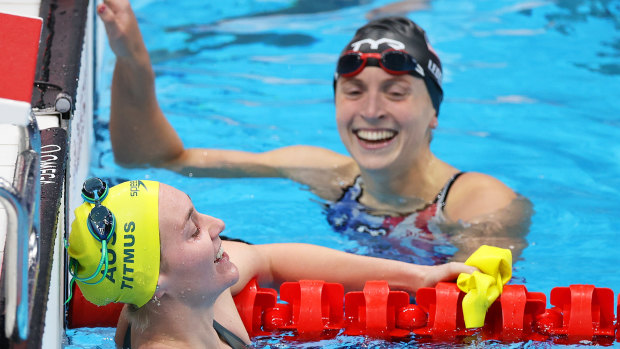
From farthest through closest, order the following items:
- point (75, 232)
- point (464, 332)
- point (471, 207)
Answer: point (471, 207), point (464, 332), point (75, 232)

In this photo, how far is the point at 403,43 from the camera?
4520mm

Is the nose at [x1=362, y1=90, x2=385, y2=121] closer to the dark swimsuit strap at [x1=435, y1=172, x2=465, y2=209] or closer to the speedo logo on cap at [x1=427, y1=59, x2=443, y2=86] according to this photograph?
the speedo logo on cap at [x1=427, y1=59, x2=443, y2=86]

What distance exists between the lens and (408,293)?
3.71 metres

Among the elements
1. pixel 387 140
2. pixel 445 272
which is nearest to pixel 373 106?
pixel 387 140

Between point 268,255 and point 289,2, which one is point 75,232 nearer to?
point 268,255

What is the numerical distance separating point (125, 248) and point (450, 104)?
191 inches

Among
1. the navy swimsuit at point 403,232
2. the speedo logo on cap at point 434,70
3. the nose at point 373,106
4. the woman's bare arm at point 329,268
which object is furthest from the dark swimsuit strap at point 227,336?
the speedo logo on cap at point 434,70

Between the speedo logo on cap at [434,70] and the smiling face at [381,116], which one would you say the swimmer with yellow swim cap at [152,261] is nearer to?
the smiling face at [381,116]

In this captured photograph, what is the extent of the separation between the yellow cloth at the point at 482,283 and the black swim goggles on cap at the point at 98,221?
1484 mm

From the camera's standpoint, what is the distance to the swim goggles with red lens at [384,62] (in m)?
4.39

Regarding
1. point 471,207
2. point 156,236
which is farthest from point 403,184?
point 156,236

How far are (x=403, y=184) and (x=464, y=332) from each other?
131cm

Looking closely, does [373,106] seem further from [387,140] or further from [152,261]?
[152,261]

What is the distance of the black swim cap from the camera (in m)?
4.49
